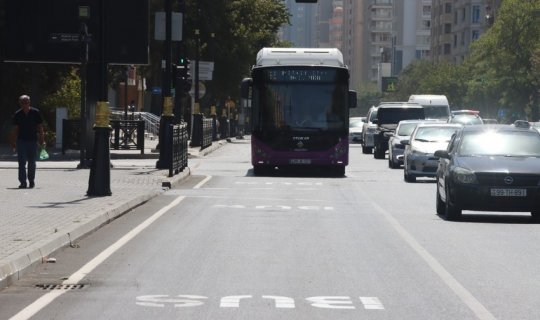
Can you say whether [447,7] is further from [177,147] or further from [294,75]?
[177,147]

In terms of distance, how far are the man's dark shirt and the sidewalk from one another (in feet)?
3.47

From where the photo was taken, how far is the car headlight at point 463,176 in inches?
867

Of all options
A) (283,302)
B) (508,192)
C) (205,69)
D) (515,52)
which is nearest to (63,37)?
(205,69)

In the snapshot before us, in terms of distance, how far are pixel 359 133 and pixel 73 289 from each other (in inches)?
2819

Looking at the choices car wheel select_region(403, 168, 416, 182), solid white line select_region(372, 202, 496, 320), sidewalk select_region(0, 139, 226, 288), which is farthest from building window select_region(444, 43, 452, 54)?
solid white line select_region(372, 202, 496, 320)

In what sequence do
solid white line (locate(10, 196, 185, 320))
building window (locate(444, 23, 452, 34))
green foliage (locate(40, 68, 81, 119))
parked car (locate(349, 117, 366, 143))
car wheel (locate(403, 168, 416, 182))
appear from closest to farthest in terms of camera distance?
solid white line (locate(10, 196, 185, 320))
car wheel (locate(403, 168, 416, 182))
green foliage (locate(40, 68, 81, 119))
parked car (locate(349, 117, 366, 143))
building window (locate(444, 23, 452, 34))

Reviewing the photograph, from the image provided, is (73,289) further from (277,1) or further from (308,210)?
(277,1)

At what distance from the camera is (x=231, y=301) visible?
1192cm

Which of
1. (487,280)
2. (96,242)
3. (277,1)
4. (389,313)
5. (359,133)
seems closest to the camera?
(389,313)

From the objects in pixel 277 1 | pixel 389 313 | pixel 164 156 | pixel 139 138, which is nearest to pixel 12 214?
pixel 389 313

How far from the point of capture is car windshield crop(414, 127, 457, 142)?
39.6 meters

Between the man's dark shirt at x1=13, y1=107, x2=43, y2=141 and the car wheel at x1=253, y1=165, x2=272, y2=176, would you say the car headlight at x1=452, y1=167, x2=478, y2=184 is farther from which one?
the car wheel at x1=253, y1=165, x2=272, y2=176

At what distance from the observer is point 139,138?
177 feet

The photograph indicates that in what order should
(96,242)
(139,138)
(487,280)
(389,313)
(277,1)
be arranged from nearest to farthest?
1. (389,313)
2. (487,280)
3. (96,242)
4. (139,138)
5. (277,1)
